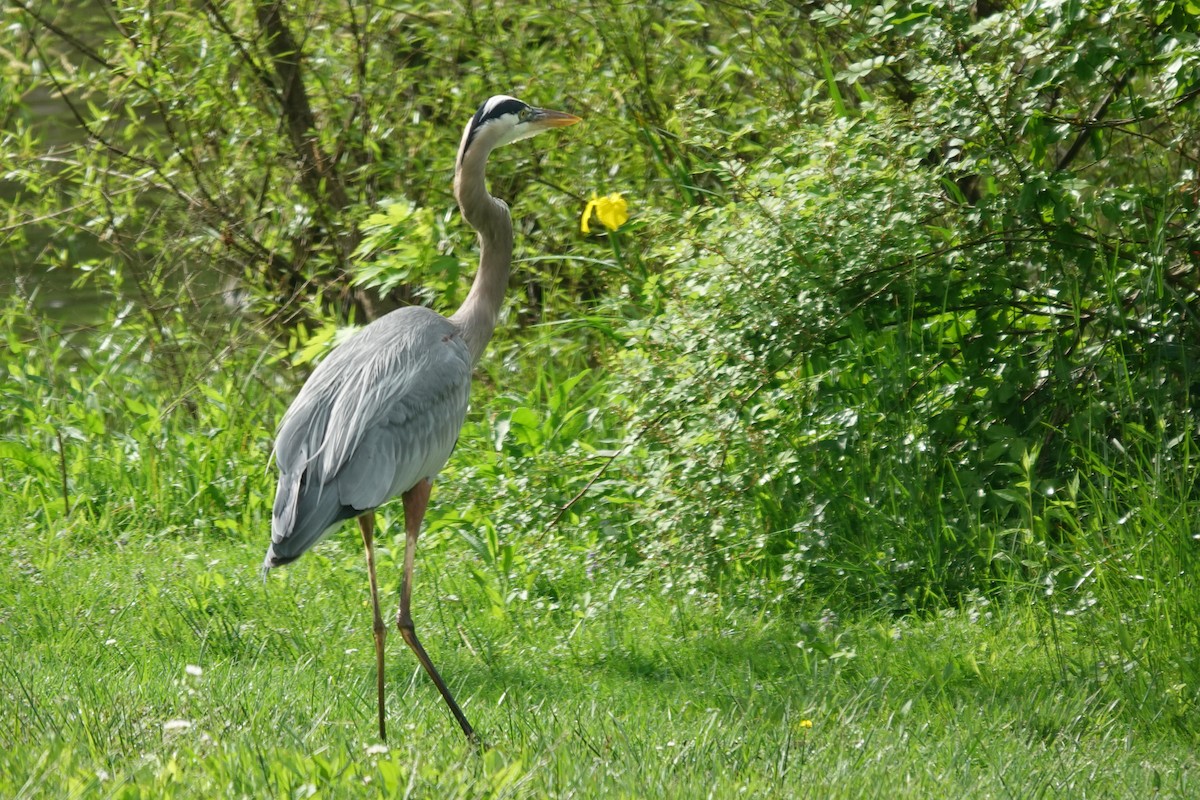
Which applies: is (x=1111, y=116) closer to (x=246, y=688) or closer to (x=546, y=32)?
(x=546, y=32)

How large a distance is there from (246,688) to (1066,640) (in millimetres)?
2573

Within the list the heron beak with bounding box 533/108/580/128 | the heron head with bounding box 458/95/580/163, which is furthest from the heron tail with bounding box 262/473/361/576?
the heron beak with bounding box 533/108/580/128

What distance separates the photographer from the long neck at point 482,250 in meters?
5.56

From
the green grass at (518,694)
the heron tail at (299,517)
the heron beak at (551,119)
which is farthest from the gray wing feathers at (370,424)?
the heron beak at (551,119)

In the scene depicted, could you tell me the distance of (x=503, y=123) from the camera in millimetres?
5656

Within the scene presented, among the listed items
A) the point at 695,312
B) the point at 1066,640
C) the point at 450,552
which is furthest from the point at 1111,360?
the point at 450,552

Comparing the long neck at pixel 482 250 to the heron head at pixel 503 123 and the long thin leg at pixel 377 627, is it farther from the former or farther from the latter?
the long thin leg at pixel 377 627

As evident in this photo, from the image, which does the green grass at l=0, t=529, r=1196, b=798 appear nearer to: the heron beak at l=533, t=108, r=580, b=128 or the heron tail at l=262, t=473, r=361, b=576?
the heron tail at l=262, t=473, r=361, b=576

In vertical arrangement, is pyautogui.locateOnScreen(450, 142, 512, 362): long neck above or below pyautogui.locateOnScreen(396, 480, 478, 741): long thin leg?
above

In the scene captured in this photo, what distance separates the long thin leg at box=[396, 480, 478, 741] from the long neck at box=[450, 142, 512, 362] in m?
0.78

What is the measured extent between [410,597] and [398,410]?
648 millimetres

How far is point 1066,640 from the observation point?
14.7ft

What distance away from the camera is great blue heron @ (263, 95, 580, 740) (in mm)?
4512

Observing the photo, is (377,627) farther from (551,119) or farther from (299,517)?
(551,119)
